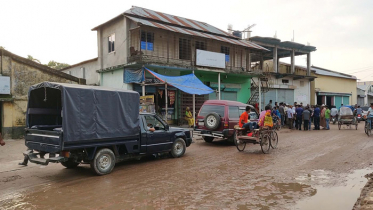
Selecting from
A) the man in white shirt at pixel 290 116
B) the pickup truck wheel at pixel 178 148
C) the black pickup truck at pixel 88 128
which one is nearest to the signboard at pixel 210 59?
the man in white shirt at pixel 290 116

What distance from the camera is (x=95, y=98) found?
701 cm

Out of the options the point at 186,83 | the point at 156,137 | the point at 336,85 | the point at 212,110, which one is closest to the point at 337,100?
the point at 336,85

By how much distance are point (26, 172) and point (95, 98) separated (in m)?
2.99

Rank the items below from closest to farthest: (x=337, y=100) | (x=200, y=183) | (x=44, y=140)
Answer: (x=200, y=183)
(x=44, y=140)
(x=337, y=100)

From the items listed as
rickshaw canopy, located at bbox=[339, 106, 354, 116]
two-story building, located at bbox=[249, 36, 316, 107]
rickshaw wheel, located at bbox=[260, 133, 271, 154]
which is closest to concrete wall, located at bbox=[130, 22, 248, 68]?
two-story building, located at bbox=[249, 36, 316, 107]

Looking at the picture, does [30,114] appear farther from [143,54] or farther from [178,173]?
[143,54]

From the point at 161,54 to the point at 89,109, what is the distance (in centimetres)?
1311

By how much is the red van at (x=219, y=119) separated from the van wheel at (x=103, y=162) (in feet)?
17.6

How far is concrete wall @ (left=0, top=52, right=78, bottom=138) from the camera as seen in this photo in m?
13.4

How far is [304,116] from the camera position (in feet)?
61.8

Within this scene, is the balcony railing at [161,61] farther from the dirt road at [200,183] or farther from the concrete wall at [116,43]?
the dirt road at [200,183]

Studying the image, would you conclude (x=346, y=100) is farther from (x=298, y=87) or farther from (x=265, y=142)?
(x=265, y=142)

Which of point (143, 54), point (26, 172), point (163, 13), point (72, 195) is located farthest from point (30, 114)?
point (163, 13)

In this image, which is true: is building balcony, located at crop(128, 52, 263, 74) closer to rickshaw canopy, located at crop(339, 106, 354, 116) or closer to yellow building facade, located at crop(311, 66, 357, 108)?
rickshaw canopy, located at crop(339, 106, 354, 116)
